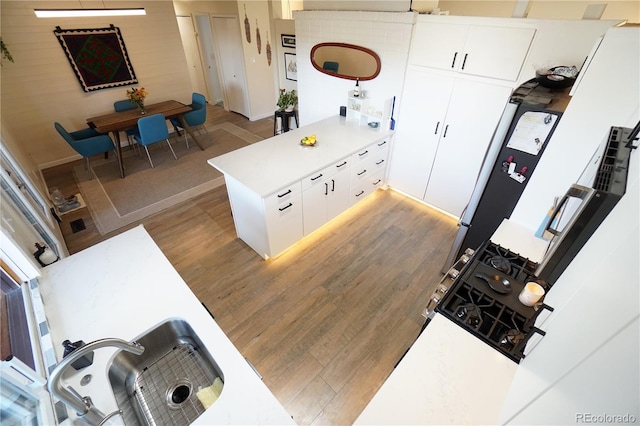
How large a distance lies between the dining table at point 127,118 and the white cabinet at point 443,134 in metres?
3.54

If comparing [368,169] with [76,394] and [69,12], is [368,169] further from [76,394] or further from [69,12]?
[69,12]

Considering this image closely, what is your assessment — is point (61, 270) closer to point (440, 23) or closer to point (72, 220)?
point (72, 220)

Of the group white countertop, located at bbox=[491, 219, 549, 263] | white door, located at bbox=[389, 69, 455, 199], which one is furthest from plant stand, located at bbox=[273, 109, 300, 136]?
white countertop, located at bbox=[491, 219, 549, 263]

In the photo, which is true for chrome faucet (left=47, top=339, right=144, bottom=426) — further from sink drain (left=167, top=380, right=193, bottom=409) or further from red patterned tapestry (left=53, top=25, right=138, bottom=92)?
red patterned tapestry (left=53, top=25, right=138, bottom=92)

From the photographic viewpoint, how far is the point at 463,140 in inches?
112

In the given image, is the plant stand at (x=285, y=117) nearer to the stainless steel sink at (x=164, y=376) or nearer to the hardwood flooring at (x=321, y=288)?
the hardwood flooring at (x=321, y=288)

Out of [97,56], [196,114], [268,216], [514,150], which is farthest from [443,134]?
[97,56]

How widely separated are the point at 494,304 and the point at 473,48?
2.26 m

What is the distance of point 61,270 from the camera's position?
1.55 m

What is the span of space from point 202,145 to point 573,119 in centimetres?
500

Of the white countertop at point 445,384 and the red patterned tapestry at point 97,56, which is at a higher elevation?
the red patterned tapestry at point 97,56

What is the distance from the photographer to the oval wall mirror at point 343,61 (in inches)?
137

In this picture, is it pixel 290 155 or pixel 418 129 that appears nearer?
pixel 290 155

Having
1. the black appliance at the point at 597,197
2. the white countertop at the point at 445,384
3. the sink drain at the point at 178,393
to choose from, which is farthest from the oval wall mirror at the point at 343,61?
the sink drain at the point at 178,393
